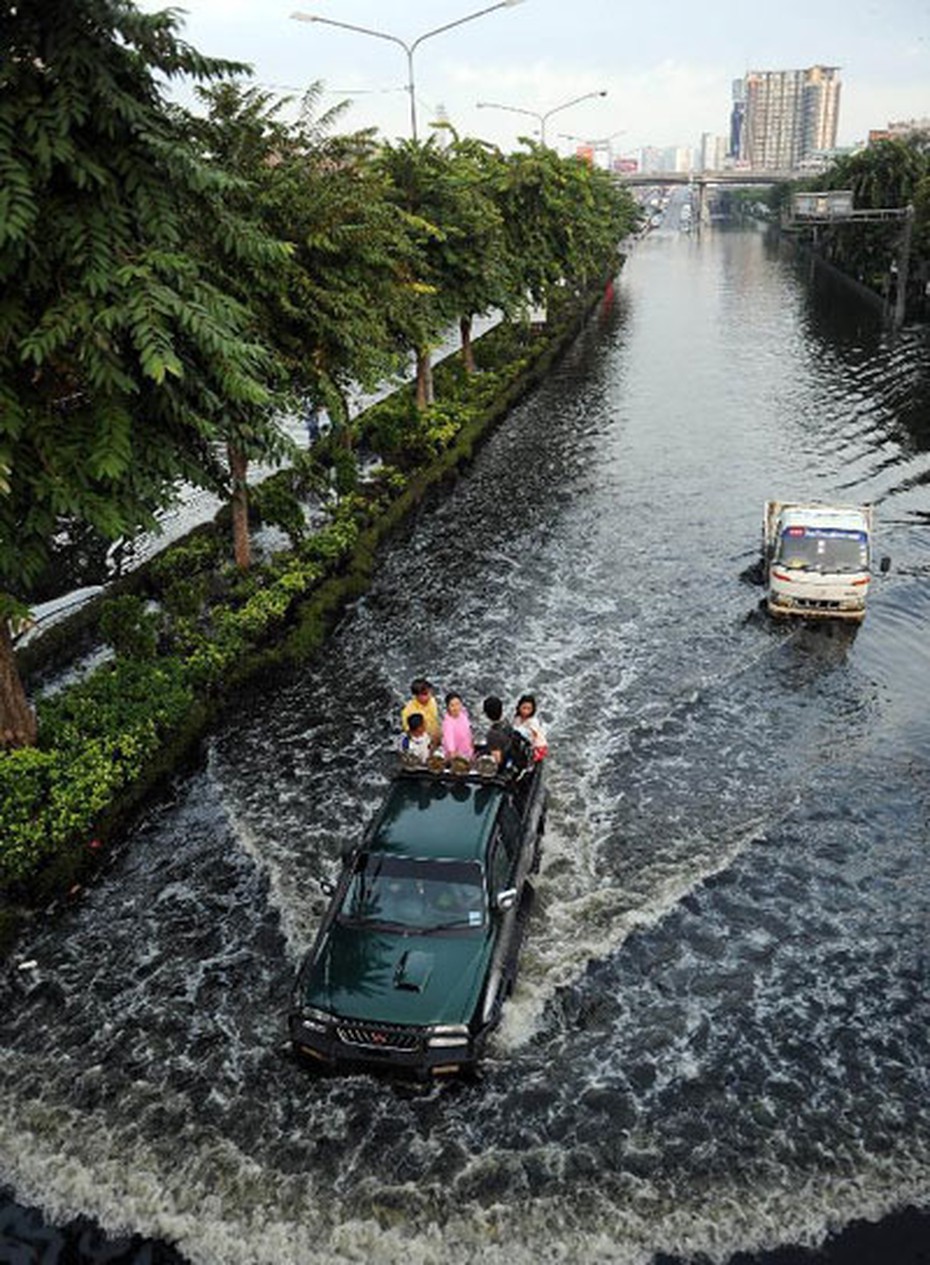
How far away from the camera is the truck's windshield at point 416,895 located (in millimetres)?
9977

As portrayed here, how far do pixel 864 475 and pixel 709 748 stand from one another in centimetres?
1783

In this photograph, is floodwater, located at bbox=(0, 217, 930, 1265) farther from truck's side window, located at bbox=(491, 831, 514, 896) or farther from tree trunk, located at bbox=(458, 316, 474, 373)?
tree trunk, located at bbox=(458, 316, 474, 373)

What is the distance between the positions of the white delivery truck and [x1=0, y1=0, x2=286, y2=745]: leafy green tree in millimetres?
12118

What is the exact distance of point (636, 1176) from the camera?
8758 millimetres

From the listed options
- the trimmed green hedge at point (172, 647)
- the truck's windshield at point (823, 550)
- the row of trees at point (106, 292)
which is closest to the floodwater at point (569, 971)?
the trimmed green hedge at point (172, 647)

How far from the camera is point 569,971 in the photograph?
439 inches

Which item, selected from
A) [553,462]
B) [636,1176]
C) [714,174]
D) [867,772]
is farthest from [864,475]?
[714,174]

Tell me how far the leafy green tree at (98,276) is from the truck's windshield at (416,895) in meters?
4.73

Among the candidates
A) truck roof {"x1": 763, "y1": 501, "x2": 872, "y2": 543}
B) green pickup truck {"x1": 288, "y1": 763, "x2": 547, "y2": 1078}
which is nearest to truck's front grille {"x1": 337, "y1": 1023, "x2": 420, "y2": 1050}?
green pickup truck {"x1": 288, "y1": 763, "x2": 547, "y2": 1078}

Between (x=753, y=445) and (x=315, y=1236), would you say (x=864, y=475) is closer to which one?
(x=753, y=445)

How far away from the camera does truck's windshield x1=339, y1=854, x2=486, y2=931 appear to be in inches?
393

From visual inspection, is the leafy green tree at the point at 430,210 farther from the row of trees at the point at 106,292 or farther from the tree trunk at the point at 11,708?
the tree trunk at the point at 11,708

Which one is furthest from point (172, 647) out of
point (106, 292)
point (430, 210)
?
point (430, 210)

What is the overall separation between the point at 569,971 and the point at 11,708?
8.30 meters
